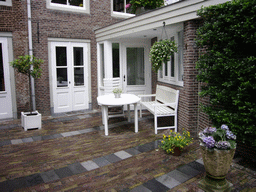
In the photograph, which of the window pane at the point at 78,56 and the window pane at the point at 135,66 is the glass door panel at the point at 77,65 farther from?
the window pane at the point at 135,66

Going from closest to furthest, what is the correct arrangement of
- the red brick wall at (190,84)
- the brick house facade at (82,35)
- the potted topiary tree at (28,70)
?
the red brick wall at (190,84)
the brick house facade at (82,35)
the potted topiary tree at (28,70)

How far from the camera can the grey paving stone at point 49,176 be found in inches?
142

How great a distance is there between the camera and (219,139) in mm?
3111

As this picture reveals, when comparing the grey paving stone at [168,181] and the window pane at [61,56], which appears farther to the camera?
the window pane at [61,56]

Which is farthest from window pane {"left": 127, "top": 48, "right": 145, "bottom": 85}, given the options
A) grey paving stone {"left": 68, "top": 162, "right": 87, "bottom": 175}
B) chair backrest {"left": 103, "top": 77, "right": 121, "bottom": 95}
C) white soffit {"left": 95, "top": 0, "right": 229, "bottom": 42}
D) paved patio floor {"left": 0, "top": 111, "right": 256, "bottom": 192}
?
grey paving stone {"left": 68, "top": 162, "right": 87, "bottom": 175}

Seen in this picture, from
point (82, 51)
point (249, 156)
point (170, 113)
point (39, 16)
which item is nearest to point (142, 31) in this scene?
point (170, 113)

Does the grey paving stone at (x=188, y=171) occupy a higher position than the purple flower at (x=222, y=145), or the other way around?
the purple flower at (x=222, y=145)

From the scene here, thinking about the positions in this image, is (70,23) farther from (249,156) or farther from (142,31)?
(249,156)

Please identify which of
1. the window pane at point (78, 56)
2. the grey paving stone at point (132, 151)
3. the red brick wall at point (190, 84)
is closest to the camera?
the grey paving stone at point (132, 151)

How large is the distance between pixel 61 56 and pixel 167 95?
4071 millimetres

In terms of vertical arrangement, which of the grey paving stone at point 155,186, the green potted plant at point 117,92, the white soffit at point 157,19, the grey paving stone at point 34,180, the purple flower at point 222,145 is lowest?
the grey paving stone at point 34,180

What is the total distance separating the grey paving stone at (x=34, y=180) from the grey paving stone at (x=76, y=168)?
1.71ft

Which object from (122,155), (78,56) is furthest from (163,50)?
(78,56)

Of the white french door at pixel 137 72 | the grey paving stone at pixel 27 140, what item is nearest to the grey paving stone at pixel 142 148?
the grey paving stone at pixel 27 140
